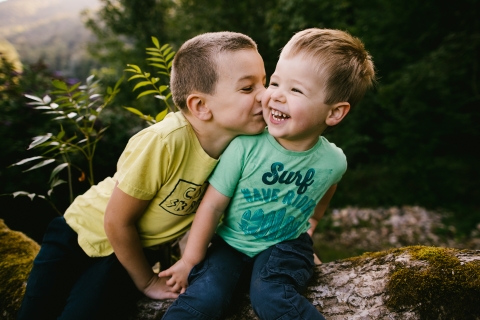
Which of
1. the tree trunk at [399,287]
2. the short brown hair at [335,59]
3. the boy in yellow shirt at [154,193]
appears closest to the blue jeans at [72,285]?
the boy in yellow shirt at [154,193]

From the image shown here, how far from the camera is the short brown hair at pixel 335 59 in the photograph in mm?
→ 1371

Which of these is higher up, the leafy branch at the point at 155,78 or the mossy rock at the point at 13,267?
the leafy branch at the point at 155,78

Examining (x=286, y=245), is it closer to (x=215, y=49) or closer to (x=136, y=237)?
(x=136, y=237)

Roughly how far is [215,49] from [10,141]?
249cm

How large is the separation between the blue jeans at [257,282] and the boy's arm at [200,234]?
53mm

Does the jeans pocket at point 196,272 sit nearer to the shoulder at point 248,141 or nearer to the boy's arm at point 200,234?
the boy's arm at point 200,234

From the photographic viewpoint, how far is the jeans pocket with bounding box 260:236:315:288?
4.54ft

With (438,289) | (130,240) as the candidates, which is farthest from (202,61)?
(438,289)

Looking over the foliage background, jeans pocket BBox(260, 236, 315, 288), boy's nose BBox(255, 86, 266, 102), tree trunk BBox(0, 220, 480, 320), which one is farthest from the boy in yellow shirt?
the foliage background

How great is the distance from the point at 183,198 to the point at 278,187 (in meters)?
0.47

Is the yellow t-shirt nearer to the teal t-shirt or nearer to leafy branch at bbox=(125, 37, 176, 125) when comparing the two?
the teal t-shirt

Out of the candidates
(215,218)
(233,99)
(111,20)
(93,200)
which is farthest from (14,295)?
(111,20)

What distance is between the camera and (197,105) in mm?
1546

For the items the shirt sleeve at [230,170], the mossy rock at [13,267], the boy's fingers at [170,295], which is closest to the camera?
Result: the shirt sleeve at [230,170]
